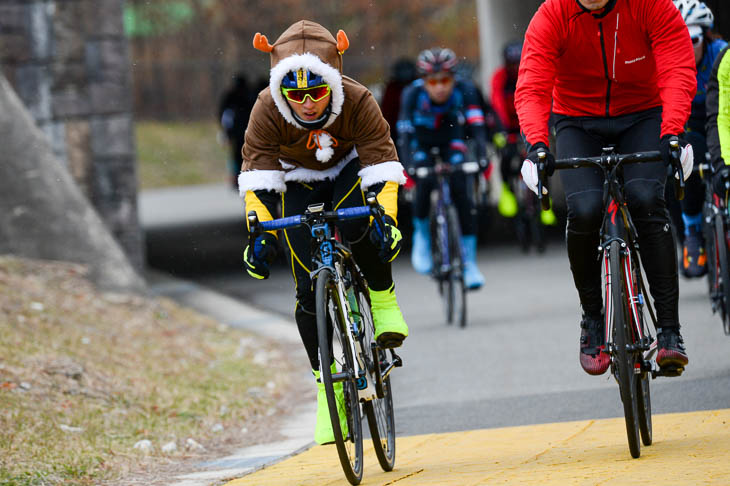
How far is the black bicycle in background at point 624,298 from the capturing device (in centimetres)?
539

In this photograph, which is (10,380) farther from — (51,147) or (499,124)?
(499,124)

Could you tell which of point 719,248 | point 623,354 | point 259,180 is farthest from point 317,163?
point 719,248

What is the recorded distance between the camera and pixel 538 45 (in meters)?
5.73

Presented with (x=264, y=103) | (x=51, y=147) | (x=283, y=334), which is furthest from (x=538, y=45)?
(x=51, y=147)

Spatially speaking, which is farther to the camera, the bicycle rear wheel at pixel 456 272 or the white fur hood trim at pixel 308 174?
the bicycle rear wheel at pixel 456 272

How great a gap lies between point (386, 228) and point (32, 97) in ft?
27.0

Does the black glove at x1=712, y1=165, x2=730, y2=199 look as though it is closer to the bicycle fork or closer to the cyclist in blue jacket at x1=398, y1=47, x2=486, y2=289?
the bicycle fork

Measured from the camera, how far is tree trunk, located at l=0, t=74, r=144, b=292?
11617 millimetres

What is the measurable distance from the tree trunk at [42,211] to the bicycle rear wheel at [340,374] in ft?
21.5

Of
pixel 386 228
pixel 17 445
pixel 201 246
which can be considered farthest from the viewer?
pixel 201 246

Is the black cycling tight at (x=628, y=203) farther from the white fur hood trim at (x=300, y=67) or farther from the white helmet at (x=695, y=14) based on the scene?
the white helmet at (x=695, y=14)

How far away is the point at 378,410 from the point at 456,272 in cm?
481

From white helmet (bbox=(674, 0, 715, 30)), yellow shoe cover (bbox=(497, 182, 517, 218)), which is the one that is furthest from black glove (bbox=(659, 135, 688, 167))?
yellow shoe cover (bbox=(497, 182, 517, 218))

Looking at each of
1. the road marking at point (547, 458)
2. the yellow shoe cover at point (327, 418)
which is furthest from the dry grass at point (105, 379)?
the yellow shoe cover at point (327, 418)
